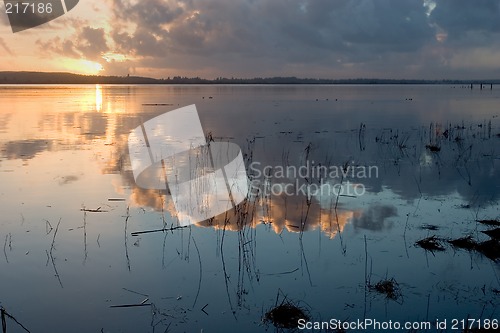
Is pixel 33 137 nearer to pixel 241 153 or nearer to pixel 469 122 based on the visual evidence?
pixel 241 153

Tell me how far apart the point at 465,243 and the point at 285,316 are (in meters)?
3.40

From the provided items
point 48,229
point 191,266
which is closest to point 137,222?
point 48,229

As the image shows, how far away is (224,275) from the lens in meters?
6.24

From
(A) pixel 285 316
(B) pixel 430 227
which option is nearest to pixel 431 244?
(B) pixel 430 227

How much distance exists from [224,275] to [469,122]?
23024 millimetres

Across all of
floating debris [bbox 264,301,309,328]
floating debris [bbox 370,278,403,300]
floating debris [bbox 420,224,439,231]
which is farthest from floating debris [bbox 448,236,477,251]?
floating debris [bbox 264,301,309,328]

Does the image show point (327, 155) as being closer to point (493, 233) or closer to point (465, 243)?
point (493, 233)

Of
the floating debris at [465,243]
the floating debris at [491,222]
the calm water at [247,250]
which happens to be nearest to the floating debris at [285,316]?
the calm water at [247,250]

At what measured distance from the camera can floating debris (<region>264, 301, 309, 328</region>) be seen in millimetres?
5047

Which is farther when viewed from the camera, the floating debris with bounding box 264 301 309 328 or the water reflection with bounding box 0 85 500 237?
the water reflection with bounding box 0 85 500 237

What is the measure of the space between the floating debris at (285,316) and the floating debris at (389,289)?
1.08 metres

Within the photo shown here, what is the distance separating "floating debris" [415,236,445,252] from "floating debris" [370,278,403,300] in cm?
136

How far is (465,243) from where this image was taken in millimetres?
7020

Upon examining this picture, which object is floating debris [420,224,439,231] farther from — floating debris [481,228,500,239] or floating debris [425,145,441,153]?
floating debris [425,145,441,153]
